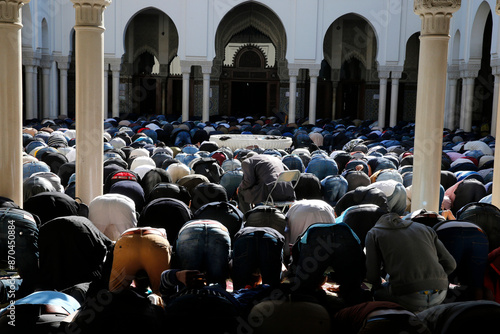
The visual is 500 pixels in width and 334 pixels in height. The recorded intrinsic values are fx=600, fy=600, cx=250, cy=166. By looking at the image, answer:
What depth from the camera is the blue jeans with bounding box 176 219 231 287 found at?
15.0ft

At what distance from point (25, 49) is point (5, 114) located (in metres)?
13.7

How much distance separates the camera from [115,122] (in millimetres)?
18156

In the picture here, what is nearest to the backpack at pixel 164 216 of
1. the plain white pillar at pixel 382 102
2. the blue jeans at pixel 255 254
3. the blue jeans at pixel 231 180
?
the blue jeans at pixel 255 254

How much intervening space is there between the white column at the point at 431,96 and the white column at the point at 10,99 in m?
4.17

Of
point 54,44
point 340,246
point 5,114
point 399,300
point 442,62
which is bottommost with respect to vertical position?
point 399,300

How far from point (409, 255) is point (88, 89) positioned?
3957 mm

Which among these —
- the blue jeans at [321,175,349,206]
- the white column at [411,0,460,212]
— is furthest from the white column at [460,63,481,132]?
the white column at [411,0,460,212]

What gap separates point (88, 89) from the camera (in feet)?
21.3

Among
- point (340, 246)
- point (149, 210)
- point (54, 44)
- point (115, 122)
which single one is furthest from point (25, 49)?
point (340, 246)

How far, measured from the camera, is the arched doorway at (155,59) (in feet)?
76.5

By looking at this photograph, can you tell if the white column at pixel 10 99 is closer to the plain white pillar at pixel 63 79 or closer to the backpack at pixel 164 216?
the backpack at pixel 164 216

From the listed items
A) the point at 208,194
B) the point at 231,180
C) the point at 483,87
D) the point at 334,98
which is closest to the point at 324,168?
the point at 231,180

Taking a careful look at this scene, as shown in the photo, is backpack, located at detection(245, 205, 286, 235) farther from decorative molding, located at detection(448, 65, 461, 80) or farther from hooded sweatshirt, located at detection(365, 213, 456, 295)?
decorative molding, located at detection(448, 65, 461, 80)

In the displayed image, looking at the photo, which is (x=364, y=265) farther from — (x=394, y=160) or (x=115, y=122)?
(x=115, y=122)
